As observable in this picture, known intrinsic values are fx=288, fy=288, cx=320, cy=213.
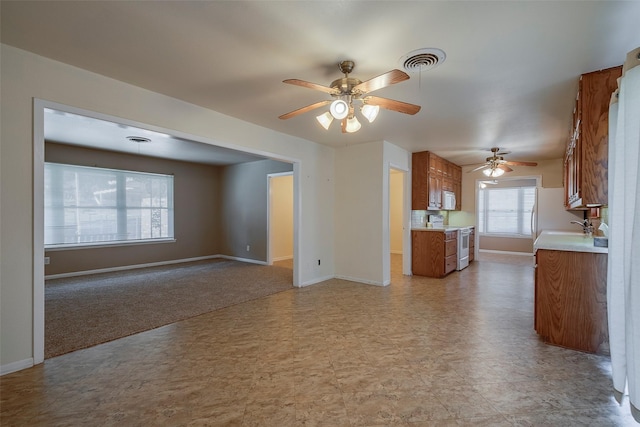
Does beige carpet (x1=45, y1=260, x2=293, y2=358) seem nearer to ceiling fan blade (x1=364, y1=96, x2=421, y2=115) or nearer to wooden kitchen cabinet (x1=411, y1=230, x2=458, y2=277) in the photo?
wooden kitchen cabinet (x1=411, y1=230, x2=458, y2=277)

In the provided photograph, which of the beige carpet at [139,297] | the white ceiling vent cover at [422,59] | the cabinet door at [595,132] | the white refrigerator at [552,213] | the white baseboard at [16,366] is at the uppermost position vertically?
the white ceiling vent cover at [422,59]

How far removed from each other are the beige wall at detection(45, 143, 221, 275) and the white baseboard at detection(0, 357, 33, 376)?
3.85 meters

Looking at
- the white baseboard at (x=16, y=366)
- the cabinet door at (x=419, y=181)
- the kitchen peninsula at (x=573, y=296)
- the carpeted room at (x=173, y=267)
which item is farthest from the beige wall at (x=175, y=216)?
the kitchen peninsula at (x=573, y=296)

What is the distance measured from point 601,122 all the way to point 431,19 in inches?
67.4

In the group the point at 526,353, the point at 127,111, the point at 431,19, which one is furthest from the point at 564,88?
the point at 127,111

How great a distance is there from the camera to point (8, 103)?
214 cm

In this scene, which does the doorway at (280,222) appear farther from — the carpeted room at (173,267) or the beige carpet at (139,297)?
the beige carpet at (139,297)

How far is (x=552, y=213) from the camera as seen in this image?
564 centimetres

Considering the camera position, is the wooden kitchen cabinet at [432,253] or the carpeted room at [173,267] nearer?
the carpeted room at [173,267]

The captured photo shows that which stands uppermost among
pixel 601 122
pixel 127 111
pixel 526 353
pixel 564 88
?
pixel 564 88

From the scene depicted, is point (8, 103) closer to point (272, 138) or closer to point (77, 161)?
point (272, 138)

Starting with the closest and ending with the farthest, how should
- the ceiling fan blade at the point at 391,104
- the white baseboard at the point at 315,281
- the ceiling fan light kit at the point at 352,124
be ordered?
the ceiling fan blade at the point at 391,104 < the ceiling fan light kit at the point at 352,124 < the white baseboard at the point at 315,281

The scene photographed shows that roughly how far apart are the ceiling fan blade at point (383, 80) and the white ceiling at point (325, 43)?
0.27 metres

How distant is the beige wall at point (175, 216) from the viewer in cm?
538
